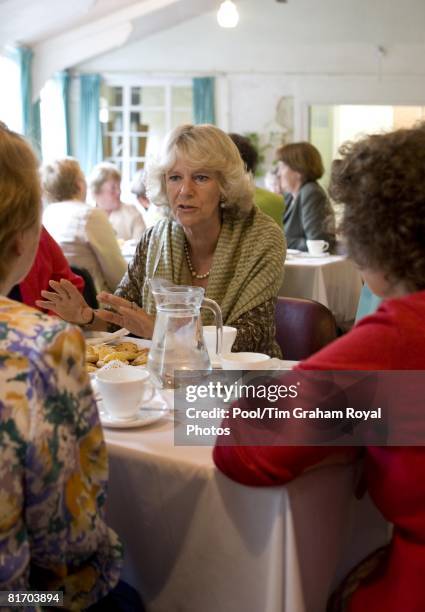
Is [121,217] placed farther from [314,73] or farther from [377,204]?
[377,204]

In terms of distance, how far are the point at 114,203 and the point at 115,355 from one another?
3.94 m

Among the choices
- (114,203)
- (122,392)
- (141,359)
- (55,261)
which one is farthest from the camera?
(114,203)

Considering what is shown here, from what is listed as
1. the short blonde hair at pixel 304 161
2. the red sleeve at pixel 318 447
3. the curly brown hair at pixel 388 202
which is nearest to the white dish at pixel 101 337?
the red sleeve at pixel 318 447

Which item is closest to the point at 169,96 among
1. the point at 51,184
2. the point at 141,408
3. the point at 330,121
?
the point at 330,121

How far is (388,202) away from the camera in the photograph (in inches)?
39.0

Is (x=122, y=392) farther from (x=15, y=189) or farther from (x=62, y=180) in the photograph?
(x=62, y=180)

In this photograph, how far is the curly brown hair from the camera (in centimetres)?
98

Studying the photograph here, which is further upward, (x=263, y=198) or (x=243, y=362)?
(x=263, y=198)

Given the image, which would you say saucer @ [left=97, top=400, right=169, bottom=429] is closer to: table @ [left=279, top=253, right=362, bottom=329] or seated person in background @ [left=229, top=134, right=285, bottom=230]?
table @ [left=279, top=253, right=362, bottom=329]

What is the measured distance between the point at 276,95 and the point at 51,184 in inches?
186

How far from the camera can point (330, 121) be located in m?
8.15

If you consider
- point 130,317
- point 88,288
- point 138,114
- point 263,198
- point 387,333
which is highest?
point 138,114

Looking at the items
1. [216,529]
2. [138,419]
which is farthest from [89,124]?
[216,529]

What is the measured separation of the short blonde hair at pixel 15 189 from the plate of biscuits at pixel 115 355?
667 millimetres
